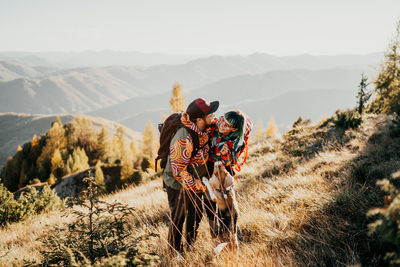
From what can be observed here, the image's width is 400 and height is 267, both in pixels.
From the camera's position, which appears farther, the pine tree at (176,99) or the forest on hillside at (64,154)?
the forest on hillside at (64,154)

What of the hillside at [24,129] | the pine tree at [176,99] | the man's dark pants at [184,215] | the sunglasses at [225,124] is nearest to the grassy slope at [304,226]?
the man's dark pants at [184,215]

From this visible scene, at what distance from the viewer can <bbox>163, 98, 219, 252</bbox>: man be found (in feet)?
8.64

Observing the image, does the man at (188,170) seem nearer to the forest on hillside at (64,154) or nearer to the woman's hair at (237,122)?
the woman's hair at (237,122)

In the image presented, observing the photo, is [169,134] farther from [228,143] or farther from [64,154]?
[64,154]

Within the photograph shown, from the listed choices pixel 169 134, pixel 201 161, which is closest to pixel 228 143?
pixel 201 161

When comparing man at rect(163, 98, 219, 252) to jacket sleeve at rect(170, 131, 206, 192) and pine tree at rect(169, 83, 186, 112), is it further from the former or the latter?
pine tree at rect(169, 83, 186, 112)

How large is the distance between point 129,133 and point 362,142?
18838cm

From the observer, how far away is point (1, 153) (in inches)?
5630

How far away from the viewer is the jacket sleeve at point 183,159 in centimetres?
261

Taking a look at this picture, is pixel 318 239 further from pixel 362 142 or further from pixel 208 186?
pixel 362 142

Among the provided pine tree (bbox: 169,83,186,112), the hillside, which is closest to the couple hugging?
pine tree (bbox: 169,83,186,112)

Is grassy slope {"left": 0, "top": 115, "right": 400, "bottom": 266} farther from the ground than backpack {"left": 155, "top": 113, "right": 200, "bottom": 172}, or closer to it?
closer to it

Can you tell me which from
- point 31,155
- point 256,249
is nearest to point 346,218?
point 256,249

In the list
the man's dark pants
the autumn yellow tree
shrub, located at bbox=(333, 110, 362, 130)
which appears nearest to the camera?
the man's dark pants
